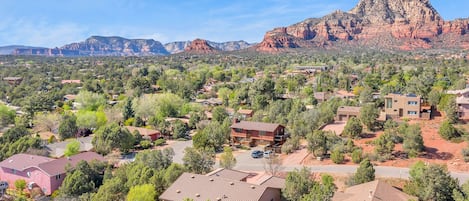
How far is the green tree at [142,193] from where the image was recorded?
26531 mm

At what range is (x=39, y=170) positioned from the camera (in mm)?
35875

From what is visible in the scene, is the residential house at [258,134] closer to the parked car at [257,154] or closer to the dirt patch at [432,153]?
the parked car at [257,154]

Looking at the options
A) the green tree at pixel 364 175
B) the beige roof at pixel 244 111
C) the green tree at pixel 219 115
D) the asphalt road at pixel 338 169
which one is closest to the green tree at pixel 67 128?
the green tree at pixel 219 115

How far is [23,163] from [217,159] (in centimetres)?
1885

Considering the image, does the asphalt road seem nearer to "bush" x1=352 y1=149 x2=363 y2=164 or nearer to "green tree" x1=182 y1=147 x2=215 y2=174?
"bush" x1=352 y1=149 x2=363 y2=164

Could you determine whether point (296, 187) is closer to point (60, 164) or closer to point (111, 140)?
point (60, 164)

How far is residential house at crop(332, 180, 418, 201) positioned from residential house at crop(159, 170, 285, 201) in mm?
4509

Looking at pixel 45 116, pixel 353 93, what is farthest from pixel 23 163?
pixel 353 93

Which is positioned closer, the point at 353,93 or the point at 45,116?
the point at 45,116

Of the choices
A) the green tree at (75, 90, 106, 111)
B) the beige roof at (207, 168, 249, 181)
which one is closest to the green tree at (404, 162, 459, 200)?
the beige roof at (207, 168, 249, 181)

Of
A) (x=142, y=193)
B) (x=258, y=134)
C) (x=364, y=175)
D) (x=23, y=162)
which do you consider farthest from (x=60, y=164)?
(x=364, y=175)

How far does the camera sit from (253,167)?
39.7 meters

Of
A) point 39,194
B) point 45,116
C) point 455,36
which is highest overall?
point 455,36

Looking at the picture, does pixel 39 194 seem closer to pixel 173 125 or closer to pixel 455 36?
pixel 173 125
